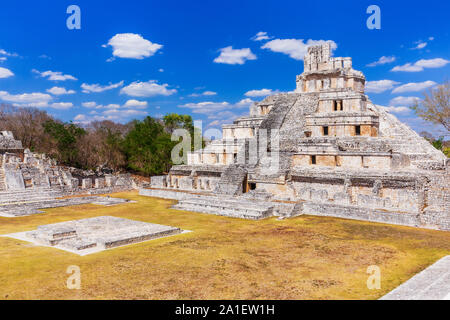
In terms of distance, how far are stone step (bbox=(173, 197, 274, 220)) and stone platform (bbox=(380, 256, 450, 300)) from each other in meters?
8.54

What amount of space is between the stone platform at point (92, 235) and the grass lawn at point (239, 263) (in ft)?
1.42

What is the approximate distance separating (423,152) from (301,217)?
8994mm

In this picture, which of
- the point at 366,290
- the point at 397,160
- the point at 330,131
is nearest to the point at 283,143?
the point at 330,131

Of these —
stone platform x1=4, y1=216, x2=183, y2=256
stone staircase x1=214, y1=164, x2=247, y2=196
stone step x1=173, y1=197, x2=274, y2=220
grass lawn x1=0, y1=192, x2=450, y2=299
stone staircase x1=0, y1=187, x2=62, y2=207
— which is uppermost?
stone staircase x1=214, y1=164, x2=247, y2=196

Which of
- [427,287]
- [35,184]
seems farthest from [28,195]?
[427,287]

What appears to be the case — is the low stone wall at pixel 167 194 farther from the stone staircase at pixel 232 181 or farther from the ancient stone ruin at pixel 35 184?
the ancient stone ruin at pixel 35 184

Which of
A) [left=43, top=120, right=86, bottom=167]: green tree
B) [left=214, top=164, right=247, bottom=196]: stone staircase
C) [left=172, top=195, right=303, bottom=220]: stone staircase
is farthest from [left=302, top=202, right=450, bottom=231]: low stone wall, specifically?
[left=43, top=120, right=86, bottom=167]: green tree

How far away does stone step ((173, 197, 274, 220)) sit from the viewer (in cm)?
1769

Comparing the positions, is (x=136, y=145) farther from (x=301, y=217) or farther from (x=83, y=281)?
(x=83, y=281)

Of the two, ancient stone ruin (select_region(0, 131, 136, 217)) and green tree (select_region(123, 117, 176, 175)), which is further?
green tree (select_region(123, 117, 176, 175))

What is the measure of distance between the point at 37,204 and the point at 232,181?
35.9ft

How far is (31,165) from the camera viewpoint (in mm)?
28172

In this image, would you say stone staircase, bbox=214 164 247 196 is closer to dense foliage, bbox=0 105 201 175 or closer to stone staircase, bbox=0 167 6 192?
dense foliage, bbox=0 105 201 175

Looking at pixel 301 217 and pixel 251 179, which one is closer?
pixel 301 217
